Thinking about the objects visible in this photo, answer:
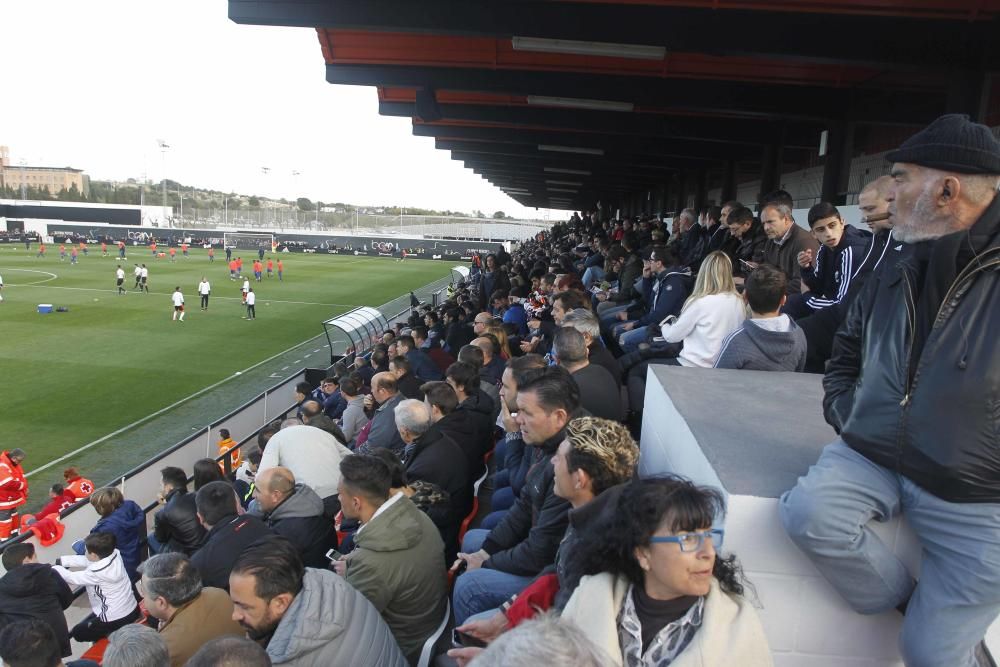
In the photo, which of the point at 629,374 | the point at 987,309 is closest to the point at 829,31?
the point at 629,374

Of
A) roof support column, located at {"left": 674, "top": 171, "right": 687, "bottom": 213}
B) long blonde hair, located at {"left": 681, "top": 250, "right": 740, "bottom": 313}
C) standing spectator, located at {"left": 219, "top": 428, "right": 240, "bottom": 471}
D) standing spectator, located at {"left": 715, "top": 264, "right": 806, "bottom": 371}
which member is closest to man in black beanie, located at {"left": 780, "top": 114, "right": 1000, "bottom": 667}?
standing spectator, located at {"left": 715, "top": 264, "right": 806, "bottom": 371}

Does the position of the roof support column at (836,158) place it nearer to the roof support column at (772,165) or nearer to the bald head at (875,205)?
the roof support column at (772,165)

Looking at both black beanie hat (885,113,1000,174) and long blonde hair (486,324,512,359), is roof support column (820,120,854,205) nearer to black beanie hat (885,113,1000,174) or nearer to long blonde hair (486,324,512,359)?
long blonde hair (486,324,512,359)

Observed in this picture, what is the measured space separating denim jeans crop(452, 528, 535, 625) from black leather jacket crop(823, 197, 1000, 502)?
→ 1613mm

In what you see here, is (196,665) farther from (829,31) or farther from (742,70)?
(742,70)

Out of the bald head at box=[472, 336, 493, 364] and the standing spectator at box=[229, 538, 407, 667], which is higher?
the bald head at box=[472, 336, 493, 364]

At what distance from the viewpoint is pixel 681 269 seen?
6.25m

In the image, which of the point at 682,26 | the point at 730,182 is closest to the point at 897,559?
the point at 682,26

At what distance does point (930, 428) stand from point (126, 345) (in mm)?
23741

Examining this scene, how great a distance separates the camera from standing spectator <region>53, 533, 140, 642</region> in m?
5.61

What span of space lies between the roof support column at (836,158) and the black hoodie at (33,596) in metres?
9.75

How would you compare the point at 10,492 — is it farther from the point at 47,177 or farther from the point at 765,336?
the point at 47,177

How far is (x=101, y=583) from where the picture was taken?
223 inches

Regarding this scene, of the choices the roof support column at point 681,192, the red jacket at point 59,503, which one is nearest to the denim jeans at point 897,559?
the red jacket at point 59,503
